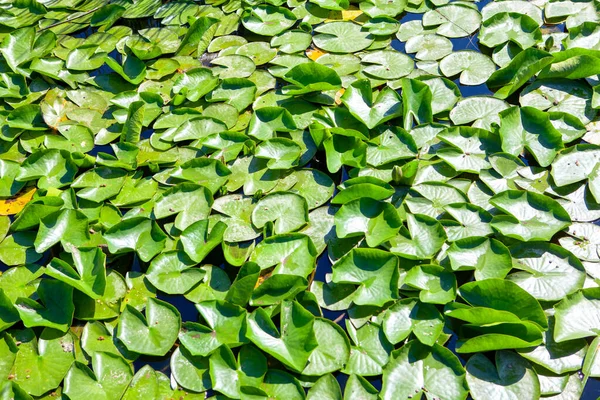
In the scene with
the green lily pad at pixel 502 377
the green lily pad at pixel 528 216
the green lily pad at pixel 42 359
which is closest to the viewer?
the green lily pad at pixel 502 377

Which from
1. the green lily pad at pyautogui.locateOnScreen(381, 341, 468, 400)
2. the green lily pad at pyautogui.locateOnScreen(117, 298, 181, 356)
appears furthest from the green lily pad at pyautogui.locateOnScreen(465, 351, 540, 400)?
the green lily pad at pyautogui.locateOnScreen(117, 298, 181, 356)

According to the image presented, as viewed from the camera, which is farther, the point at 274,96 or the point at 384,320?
the point at 274,96

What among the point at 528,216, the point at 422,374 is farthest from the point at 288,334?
the point at 528,216

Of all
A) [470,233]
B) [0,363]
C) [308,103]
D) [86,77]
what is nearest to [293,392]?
[470,233]

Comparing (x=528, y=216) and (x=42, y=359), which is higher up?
(x=528, y=216)

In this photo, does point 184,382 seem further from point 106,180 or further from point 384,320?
point 106,180

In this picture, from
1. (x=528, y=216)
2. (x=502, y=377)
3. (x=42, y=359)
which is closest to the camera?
(x=502, y=377)

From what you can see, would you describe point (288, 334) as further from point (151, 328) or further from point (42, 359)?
point (42, 359)

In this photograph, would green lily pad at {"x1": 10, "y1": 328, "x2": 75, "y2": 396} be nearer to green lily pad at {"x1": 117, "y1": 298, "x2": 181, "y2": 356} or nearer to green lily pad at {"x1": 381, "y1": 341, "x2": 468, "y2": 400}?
green lily pad at {"x1": 117, "y1": 298, "x2": 181, "y2": 356}

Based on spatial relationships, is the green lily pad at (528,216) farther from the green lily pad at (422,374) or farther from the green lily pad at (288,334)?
the green lily pad at (288,334)

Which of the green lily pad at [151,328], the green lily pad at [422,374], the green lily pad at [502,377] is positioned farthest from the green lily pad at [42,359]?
the green lily pad at [502,377]

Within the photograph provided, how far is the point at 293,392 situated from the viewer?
2062mm

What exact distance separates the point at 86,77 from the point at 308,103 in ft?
5.40

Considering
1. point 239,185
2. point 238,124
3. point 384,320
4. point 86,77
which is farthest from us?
point 86,77
